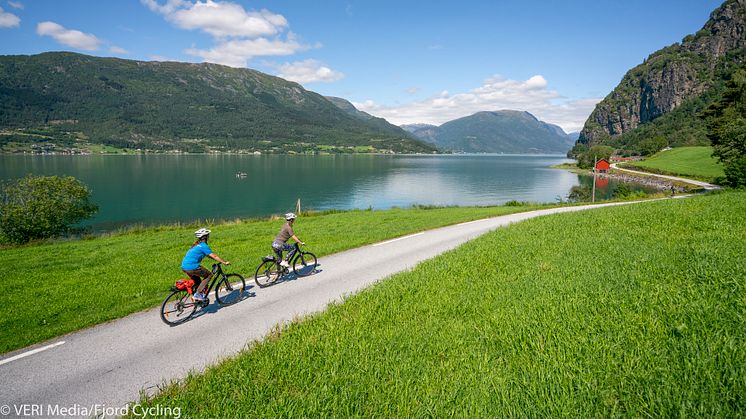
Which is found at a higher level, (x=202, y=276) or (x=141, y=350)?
(x=202, y=276)

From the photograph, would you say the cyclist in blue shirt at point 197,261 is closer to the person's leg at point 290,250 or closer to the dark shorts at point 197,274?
the dark shorts at point 197,274

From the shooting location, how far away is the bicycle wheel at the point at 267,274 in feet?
40.8

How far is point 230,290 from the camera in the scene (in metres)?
11.3

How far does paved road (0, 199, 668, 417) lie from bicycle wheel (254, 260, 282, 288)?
385mm

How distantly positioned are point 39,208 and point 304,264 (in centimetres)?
3209

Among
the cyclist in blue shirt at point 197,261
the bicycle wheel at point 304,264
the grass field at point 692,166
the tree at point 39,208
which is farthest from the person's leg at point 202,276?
the grass field at point 692,166

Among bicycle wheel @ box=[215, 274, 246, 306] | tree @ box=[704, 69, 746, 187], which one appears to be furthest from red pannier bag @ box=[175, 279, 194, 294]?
tree @ box=[704, 69, 746, 187]

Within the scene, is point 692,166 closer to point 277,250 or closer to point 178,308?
point 277,250

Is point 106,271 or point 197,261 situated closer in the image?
point 197,261

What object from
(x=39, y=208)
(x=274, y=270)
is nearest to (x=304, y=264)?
(x=274, y=270)

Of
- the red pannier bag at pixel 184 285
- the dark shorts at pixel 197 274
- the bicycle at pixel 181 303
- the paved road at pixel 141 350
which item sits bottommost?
A: the paved road at pixel 141 350

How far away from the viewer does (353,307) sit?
8.52 metres

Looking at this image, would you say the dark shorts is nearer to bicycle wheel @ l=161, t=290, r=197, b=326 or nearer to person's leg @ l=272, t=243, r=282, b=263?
bicycle wheel @ l=161, t=290, r=197, b=326

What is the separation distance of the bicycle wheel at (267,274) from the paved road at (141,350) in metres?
0.38
